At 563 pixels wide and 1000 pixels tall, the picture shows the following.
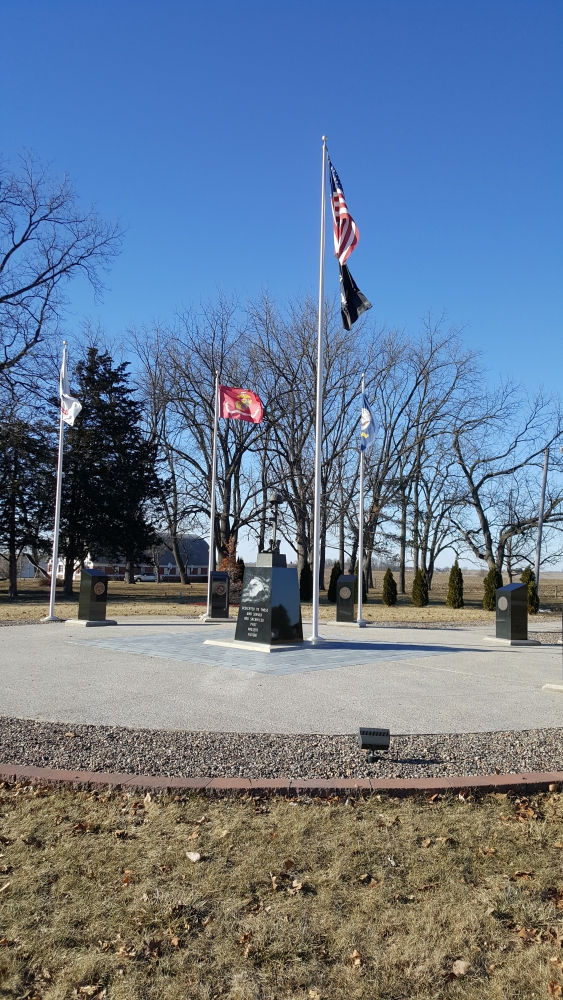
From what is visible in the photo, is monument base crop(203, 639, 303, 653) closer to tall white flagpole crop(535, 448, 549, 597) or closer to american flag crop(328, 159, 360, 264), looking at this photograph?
american flag crop(328, 159, 360, 264)

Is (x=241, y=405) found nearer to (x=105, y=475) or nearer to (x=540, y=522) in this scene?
(x=105, y=475)

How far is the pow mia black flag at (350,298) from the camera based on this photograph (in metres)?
12.7

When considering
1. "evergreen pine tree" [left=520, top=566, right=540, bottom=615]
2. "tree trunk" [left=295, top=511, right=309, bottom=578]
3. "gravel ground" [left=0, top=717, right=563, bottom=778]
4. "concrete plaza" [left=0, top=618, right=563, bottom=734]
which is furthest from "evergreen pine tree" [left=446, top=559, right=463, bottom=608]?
"gravel ground" [left=0, top=717, right=563, bottom=778]

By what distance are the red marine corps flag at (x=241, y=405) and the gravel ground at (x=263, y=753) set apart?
10618 millimetres

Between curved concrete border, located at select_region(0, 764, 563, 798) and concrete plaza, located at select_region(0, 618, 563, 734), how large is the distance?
163cm

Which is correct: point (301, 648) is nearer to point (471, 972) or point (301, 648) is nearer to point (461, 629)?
point (461, 629)

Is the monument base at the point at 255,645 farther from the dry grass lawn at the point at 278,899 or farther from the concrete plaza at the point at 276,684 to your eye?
the dry grass lawn at the point at 278,899

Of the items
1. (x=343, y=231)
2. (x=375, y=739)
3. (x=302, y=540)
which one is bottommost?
(x=375, y=739)

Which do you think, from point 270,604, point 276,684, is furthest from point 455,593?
point 276,684

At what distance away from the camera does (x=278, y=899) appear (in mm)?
3391

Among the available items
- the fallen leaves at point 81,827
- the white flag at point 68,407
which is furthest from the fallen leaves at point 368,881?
the white flag at point 68,407

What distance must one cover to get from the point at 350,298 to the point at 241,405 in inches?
176

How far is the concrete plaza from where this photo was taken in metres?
6.98

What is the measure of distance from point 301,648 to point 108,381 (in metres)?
25.3
